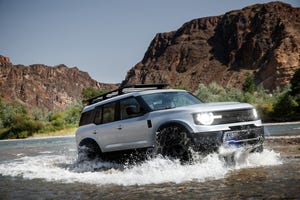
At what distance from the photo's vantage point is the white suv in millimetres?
7160

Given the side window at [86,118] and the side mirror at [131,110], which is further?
the side window at [86,118]

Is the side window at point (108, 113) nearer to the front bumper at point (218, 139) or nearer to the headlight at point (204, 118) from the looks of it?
the headlight at point (204, 118)

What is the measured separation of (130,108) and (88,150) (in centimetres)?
214

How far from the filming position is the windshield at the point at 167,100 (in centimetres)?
848

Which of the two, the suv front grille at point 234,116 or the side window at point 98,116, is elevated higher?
the side window at point 98,116

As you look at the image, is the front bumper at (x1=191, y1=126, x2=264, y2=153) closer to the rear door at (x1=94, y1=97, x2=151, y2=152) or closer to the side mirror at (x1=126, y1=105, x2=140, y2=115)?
the rear door at (x1=94, y1=97, x2=151, y2=152)

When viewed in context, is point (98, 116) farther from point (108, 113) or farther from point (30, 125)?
point (30, 125)

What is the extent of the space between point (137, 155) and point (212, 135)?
6.34 feet

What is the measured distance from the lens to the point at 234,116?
7.43 m

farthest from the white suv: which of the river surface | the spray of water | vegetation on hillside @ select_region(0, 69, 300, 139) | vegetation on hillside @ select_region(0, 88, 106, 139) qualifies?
vegetation on hillside @ select_region(0, 88, 106, 139)

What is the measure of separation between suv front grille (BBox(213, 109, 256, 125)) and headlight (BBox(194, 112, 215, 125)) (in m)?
0.08

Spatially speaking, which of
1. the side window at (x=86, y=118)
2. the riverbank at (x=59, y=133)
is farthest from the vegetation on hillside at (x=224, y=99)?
the side window at (x=86, y=118)

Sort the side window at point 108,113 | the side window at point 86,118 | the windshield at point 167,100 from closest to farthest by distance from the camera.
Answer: the windshield at point 167,100, the side window at point 108,113, the side window at point 86,118

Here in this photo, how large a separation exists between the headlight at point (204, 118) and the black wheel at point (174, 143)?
0.32m
